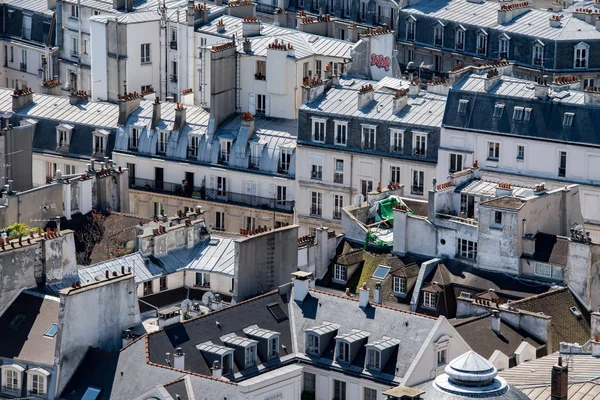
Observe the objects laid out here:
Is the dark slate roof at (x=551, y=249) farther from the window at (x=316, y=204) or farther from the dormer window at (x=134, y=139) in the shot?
the dormer window at (x=134, y=139)

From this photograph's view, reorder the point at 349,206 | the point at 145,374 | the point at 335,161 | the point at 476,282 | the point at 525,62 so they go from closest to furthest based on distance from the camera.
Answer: the point at 145,374 → the point at 476,282 → the point at 349,206 → the point at 335,161 → the point at 525,62

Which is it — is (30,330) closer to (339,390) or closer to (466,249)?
(339,390)

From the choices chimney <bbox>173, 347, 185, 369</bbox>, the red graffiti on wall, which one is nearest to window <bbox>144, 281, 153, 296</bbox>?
chimney <bbox>173, 347, 185, 369</bbox>

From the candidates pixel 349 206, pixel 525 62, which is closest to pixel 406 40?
pixel 525 62

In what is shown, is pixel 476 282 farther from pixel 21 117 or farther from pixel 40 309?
pixel 21 117

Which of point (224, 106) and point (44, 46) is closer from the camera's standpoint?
point (224, 106)

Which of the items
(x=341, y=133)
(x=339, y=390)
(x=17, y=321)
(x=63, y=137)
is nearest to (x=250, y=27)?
(x=63, y=137)
